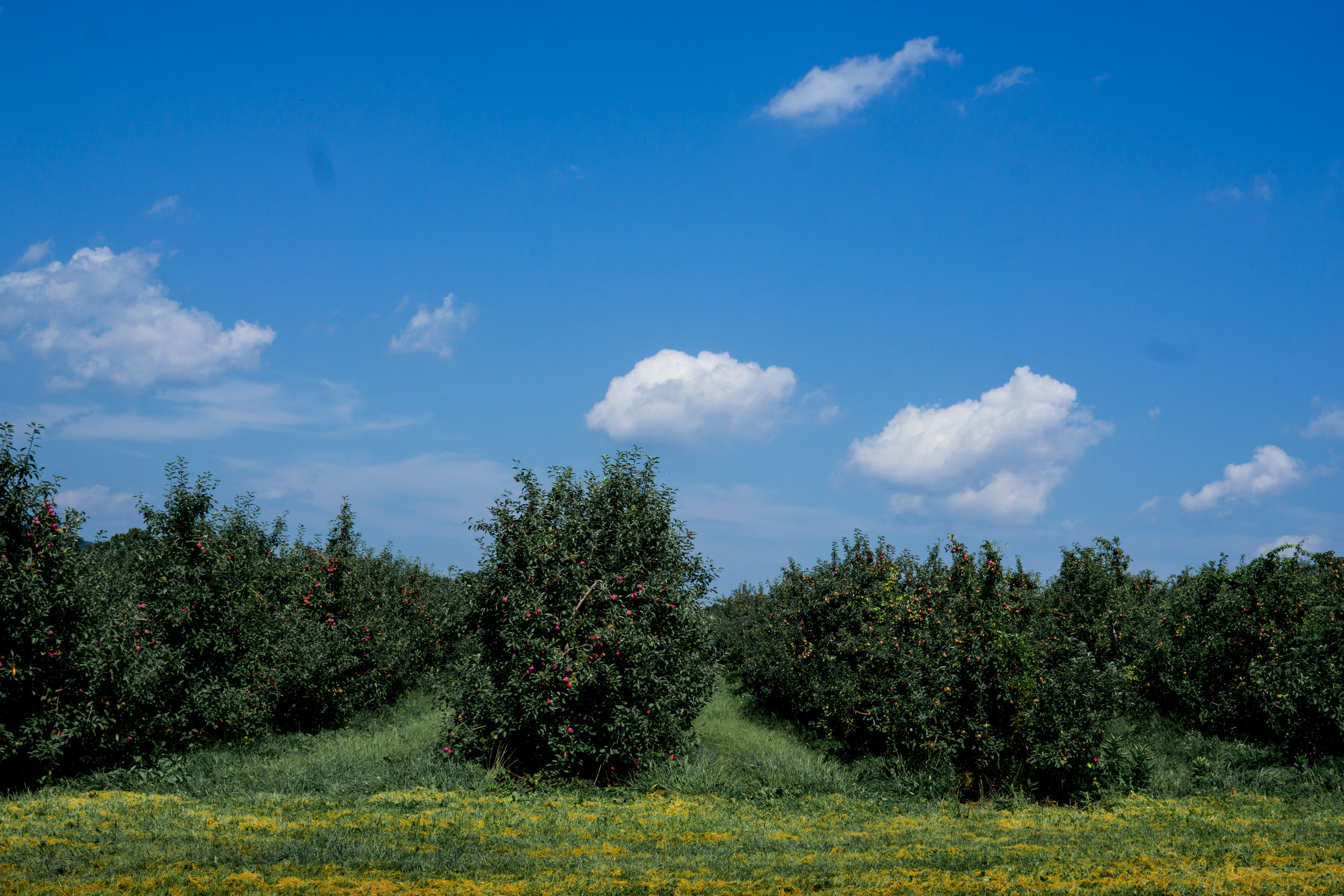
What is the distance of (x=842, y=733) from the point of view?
25.8m

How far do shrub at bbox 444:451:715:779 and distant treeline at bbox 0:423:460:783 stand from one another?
221 cm

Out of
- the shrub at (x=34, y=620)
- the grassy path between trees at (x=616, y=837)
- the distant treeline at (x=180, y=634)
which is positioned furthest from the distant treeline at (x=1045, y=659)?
the shrub at (x=34, y=620)

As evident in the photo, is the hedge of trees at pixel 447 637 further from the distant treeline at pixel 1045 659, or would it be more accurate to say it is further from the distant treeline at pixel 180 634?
the distant treeline at pixel 1045 659

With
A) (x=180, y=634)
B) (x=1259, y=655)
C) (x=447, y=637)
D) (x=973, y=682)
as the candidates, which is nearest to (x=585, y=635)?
(x=447, y=637)

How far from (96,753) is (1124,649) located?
27097 mm

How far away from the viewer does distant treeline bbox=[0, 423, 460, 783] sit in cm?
1641

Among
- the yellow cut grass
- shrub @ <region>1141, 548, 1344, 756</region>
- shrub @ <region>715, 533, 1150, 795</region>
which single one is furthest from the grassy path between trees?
shrub @ <region>1141, 548, 1344, 756</region>

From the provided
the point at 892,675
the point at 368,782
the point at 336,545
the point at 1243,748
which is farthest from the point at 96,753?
the point at 1243,748

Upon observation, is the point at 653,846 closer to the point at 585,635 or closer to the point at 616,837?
the point at 616,837

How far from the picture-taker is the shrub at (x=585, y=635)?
1716cm

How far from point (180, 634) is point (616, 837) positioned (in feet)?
47.0

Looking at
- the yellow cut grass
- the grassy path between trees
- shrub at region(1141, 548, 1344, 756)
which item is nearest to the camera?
the yellow cut grass

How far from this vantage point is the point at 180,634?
21.4 m

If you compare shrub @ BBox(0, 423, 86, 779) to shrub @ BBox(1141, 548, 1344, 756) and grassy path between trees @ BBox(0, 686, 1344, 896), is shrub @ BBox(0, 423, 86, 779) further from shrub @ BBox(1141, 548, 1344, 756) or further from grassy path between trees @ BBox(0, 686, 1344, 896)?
shrub @ BBox(1141, 548, 1344, 756)
